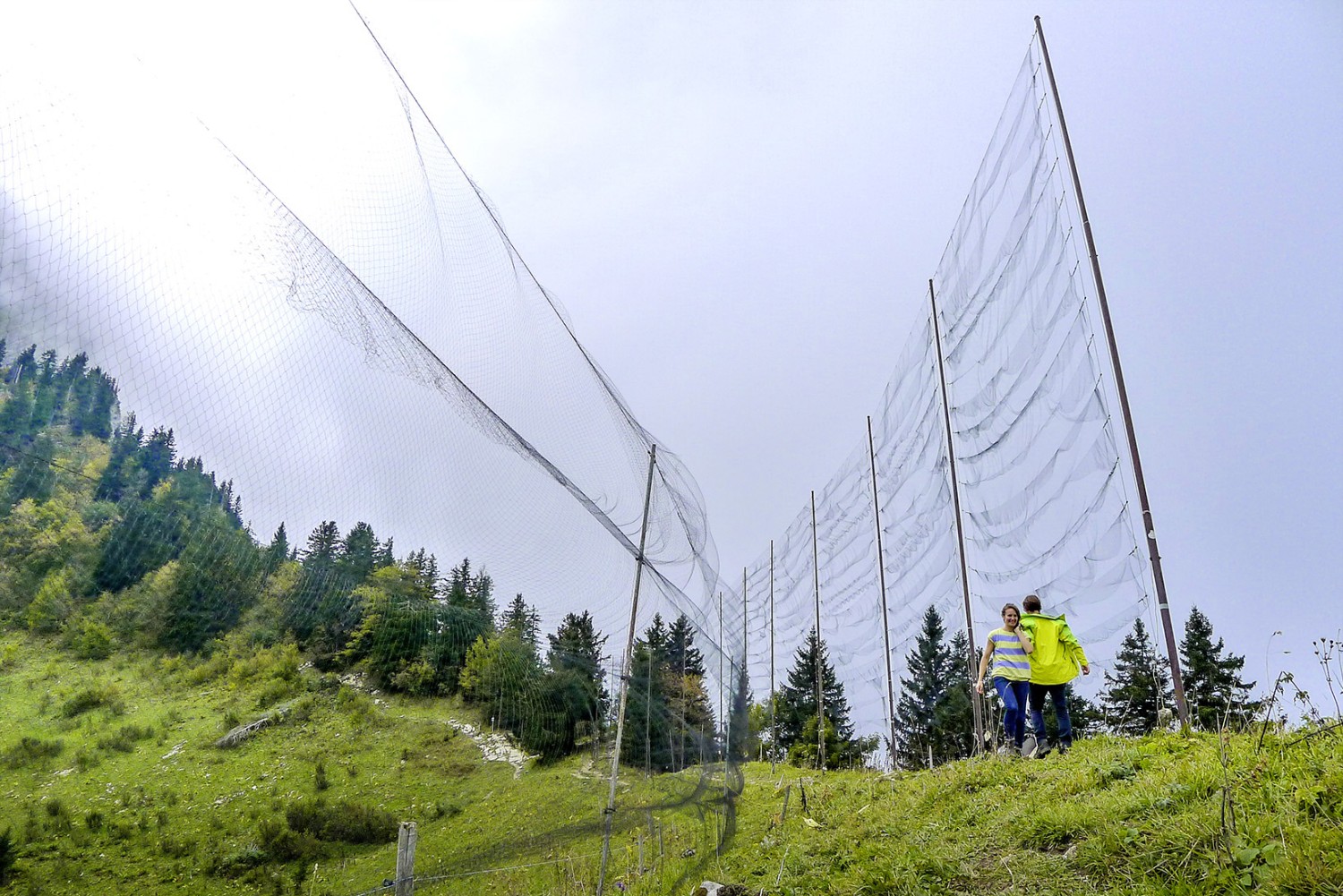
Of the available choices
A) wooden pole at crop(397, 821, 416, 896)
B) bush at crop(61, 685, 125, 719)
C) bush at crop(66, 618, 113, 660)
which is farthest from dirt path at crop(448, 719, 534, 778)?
bush at crop(66, 618, 113, 660)

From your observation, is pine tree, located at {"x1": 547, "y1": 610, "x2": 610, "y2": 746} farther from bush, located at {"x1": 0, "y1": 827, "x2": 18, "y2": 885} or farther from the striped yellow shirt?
the striped yellow shirt

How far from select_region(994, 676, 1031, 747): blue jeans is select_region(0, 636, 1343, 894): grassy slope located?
150 centimetres

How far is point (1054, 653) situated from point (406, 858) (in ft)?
19.3

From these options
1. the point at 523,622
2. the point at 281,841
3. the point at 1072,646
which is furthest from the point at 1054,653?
the point at 281,841

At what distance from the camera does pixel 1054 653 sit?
7191 mm

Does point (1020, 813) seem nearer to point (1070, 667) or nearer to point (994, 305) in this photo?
point (1070, 667)

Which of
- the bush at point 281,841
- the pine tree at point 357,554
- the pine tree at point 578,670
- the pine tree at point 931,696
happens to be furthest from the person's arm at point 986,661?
the pine tree at point 931,696

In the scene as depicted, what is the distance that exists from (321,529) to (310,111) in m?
1.90

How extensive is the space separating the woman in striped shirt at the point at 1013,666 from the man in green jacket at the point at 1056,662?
0.08m

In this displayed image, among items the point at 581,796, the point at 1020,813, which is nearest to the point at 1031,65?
the point at 1020,813

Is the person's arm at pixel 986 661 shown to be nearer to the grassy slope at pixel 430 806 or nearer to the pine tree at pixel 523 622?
the grassy slope at pixel 430 806

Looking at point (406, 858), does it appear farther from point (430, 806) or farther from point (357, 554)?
point (357, 554)

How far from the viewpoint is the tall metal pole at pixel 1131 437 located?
5953mm

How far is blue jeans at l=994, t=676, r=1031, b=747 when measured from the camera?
7379 mm
